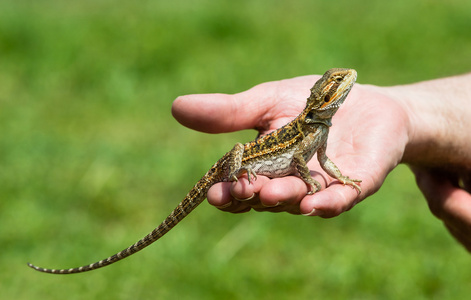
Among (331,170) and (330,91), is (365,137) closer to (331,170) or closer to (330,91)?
(331,170)

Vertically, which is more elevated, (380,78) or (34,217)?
(34,217)

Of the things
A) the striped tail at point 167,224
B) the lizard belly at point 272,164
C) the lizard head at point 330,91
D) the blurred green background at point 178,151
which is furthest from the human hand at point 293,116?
the blurred green background at point 178,151

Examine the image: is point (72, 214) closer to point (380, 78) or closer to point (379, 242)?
point (379, 242)

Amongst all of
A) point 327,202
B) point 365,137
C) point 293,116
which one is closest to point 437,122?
point 365,137

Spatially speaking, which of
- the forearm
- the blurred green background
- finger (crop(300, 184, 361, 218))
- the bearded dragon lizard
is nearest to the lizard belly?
the bearded dragon lizard

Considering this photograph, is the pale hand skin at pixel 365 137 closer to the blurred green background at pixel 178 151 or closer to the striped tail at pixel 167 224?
the striped tail at pixel 167 224

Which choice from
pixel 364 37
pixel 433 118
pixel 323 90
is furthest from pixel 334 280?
pixel 364 37
